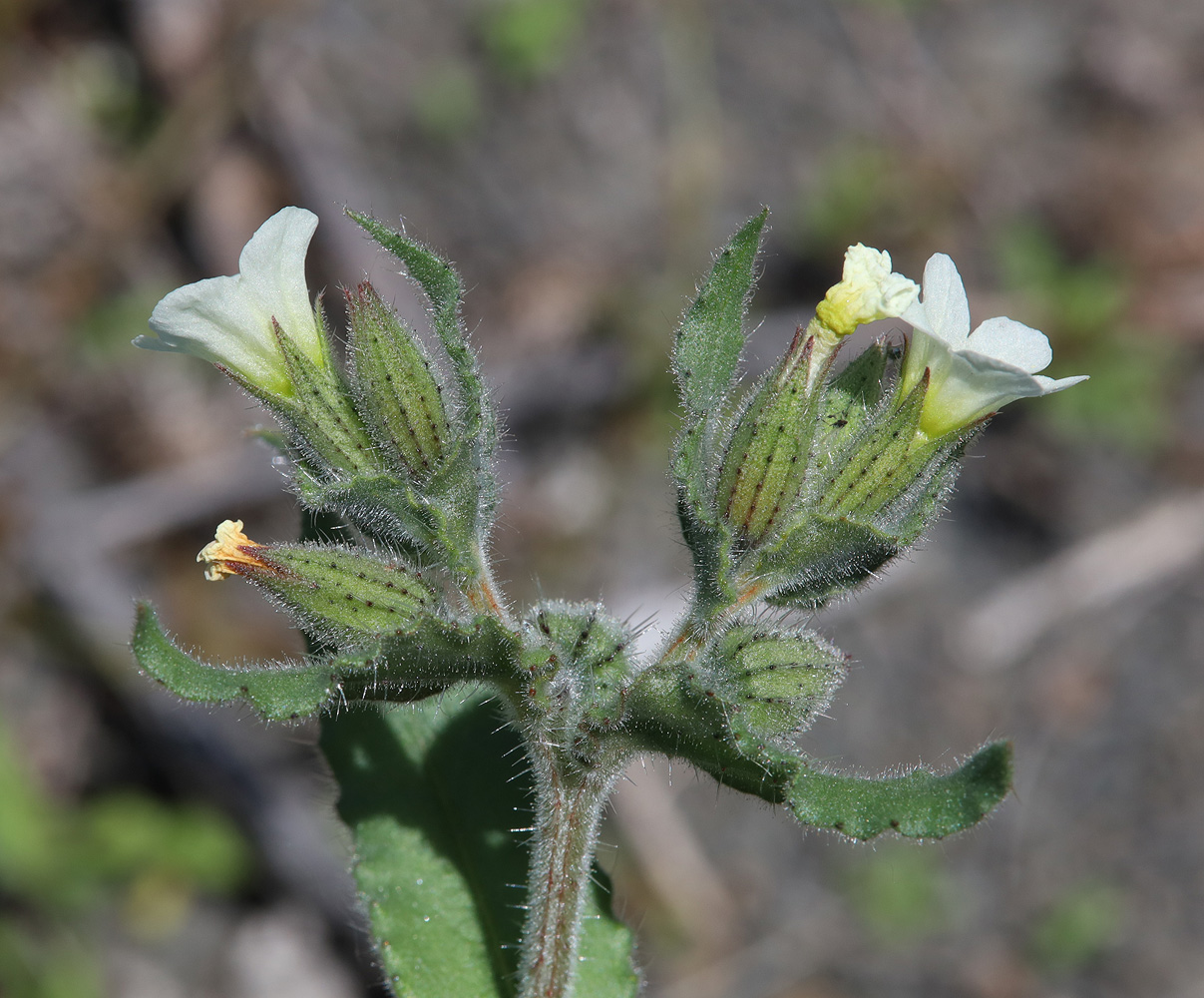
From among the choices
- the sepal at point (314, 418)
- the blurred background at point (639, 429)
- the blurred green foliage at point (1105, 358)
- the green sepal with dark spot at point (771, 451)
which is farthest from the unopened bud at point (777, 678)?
the blurred green foliage at point (1105, 358)

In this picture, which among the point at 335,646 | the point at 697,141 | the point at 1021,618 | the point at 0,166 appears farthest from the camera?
the point at 697,141

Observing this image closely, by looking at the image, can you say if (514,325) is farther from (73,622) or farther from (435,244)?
(73,622)

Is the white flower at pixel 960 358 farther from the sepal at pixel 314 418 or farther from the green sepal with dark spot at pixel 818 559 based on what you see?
the sepal at pixel 314 418

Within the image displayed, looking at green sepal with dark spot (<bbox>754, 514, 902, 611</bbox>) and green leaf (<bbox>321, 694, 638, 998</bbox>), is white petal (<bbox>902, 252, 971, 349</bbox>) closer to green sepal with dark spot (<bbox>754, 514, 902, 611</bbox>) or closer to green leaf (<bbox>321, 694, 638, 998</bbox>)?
green sepal with dark spot (<bbox>754, 514, 902, 611</bbox>)

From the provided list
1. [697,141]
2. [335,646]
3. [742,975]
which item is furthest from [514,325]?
[335,646]

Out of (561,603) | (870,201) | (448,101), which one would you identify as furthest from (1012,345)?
(448,101)

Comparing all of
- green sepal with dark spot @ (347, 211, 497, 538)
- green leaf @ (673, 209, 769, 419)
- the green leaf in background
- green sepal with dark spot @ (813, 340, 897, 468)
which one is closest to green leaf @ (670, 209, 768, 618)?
green leaf @ (673, 209, 769, 419)
